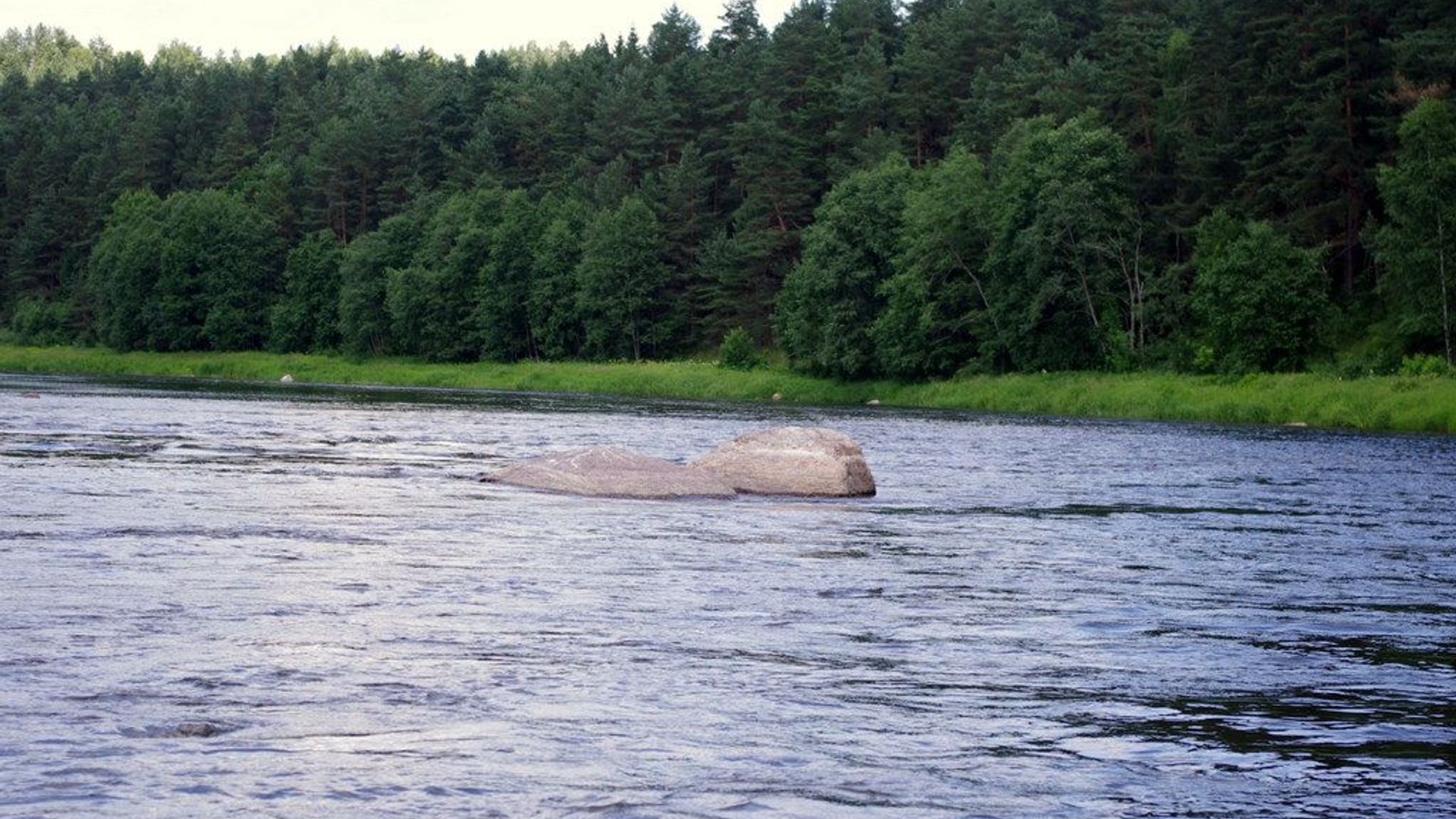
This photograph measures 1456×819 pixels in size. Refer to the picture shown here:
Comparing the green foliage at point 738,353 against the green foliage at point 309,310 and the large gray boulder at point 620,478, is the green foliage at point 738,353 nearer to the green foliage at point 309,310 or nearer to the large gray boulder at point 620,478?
the green foliage at point 309,310

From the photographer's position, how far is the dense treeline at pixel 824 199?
78.8 meters

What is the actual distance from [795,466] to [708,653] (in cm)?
1587

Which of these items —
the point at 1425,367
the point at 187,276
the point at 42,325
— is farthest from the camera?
the point at 42,325

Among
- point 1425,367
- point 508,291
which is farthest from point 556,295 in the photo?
point 1425,367

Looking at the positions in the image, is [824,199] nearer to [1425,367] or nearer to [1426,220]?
[1426,220]

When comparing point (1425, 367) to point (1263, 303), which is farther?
point (1263, 303)

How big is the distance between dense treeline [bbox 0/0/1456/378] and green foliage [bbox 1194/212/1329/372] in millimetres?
163

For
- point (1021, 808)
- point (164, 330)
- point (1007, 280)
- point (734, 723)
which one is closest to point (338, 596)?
point (734, 723)

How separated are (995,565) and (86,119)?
633 feet

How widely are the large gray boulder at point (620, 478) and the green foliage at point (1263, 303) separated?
49.9 m

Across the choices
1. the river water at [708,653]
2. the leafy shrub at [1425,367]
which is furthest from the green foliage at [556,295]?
the river water at [708,653]

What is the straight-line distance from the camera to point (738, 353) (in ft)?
343

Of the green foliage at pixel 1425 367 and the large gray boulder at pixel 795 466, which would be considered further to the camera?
the green foliage at pixel 1425 367

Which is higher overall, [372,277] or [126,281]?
[372,277]
